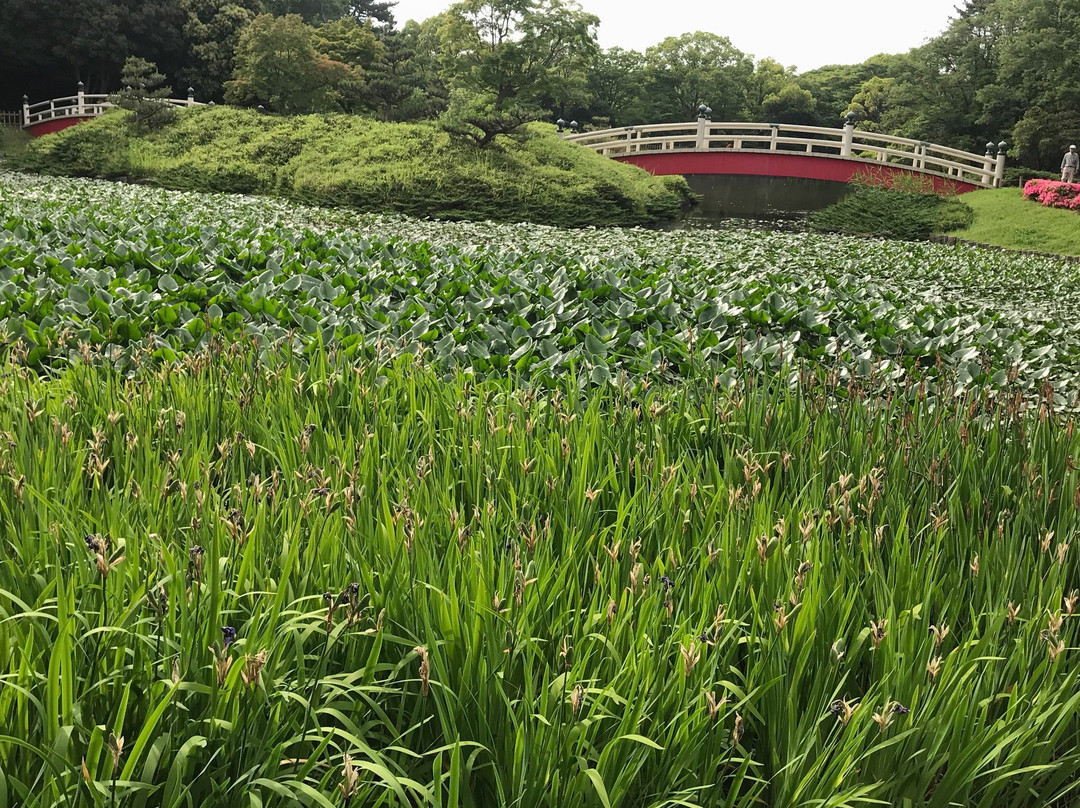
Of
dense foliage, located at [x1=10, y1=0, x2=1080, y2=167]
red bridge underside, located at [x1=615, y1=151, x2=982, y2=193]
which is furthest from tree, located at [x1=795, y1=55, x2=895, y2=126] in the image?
red bridge underside, located at [x1=615, y1=151, x2=982, y2=193]

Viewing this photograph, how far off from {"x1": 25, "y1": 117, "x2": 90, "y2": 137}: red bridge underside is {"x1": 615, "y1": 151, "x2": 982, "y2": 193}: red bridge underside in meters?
23.7

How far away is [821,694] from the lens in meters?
1.73

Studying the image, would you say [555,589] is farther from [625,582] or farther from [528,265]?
[528,265]

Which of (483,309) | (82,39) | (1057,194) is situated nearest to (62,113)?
(82,39)

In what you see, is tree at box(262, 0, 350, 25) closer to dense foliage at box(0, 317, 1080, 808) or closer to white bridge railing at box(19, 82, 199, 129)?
white bridge railing at box(19, 82, 199, 129)

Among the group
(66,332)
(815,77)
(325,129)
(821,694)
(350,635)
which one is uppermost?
(815,77)

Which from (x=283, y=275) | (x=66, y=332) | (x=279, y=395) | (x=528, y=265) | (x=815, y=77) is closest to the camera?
(x=279, y=395)

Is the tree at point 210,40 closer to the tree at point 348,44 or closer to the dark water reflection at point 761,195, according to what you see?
the tree at point 348,44

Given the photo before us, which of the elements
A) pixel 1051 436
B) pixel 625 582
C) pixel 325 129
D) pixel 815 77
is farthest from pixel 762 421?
pixel 815 77

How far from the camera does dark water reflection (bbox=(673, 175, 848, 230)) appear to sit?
88.4ft

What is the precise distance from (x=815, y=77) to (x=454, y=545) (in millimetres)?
72575

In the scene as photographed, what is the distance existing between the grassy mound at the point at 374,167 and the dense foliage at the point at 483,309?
33.1ft

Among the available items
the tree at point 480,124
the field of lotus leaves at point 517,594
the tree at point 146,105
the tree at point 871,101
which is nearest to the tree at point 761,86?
the tree at point 871,101

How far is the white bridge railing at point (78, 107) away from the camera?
112 feet
